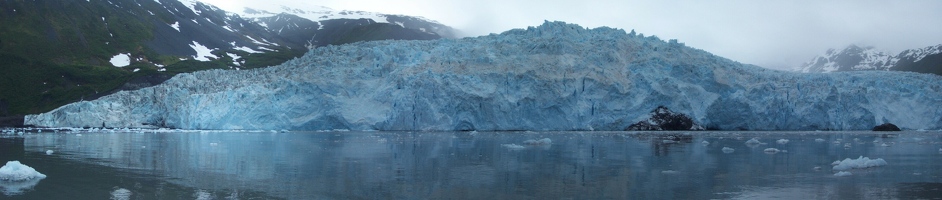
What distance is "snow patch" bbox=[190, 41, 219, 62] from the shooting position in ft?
217

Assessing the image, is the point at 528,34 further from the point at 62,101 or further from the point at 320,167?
the point at 62,101

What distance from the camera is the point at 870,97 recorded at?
98.8ft

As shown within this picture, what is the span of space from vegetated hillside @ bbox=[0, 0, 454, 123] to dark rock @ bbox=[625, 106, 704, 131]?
37600mm

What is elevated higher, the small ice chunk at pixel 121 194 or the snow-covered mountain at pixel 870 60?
the snow-covered mountain at pixel 870 60

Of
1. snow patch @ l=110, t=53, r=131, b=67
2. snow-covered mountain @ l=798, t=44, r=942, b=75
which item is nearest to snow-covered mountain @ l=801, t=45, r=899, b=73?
snow-covered mountain @ l=798, t=44, r=942, b=75

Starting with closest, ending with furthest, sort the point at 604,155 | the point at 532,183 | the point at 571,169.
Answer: the point at 532,183 < the point at 571,169 < the point at 604,155

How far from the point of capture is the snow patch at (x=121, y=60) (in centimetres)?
6128

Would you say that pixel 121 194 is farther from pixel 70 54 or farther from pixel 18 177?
pixel 70 54

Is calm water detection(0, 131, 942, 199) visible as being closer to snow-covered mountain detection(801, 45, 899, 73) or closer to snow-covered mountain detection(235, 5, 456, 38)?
snow-covered mountain detection(235, 5, 456, 38)

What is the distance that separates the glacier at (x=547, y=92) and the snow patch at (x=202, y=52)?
1467 inches

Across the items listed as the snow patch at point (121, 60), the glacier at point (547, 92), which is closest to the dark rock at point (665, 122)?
the glacier at point (547, 92)

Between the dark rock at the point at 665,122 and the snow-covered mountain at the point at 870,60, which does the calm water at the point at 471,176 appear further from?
the snow-covered mountain at the point at 870,60

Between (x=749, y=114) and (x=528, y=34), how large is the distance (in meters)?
10.7

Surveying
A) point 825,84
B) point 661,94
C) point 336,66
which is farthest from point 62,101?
point 825,84
